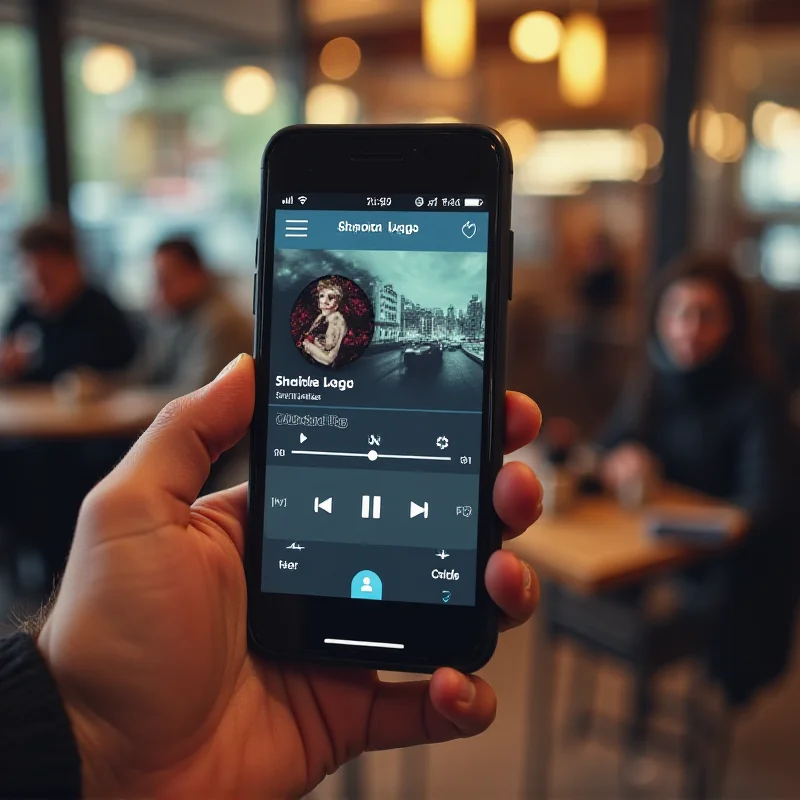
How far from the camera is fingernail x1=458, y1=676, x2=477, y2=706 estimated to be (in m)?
0.69

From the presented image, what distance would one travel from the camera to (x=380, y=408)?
2.50 feet

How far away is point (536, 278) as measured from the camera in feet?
15.9

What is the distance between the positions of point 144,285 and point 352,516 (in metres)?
4.25

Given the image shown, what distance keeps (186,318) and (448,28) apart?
169 centimetres

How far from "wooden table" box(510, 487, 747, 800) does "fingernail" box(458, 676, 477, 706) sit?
1.03m

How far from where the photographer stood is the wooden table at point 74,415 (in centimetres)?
266

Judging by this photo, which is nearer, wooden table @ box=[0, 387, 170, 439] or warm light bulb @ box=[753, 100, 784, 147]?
wooden table @ box=[0, 387, 170, 439]

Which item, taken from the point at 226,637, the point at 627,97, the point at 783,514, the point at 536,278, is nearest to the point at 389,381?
the point at 226,637

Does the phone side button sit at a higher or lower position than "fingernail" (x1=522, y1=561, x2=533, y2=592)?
higher

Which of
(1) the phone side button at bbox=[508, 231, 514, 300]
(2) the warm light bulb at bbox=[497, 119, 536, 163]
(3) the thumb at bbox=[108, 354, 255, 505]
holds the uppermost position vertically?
(2) the warm light bulb at bbox=[497, 119, 536, 163]

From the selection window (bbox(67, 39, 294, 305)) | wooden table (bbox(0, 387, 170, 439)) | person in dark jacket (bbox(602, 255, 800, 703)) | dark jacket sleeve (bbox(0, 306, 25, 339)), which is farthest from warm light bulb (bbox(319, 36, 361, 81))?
person in dark jacket (bbox(602, 255, 800, 703))

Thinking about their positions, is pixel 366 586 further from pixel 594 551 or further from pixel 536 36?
pixel 536 36

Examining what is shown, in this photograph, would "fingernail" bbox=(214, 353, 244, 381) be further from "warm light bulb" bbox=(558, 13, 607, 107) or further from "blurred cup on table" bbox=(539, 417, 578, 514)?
"warm light bulb" bbox=(558, 13, 607, 107)

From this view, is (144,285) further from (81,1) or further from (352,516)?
(352,516)
